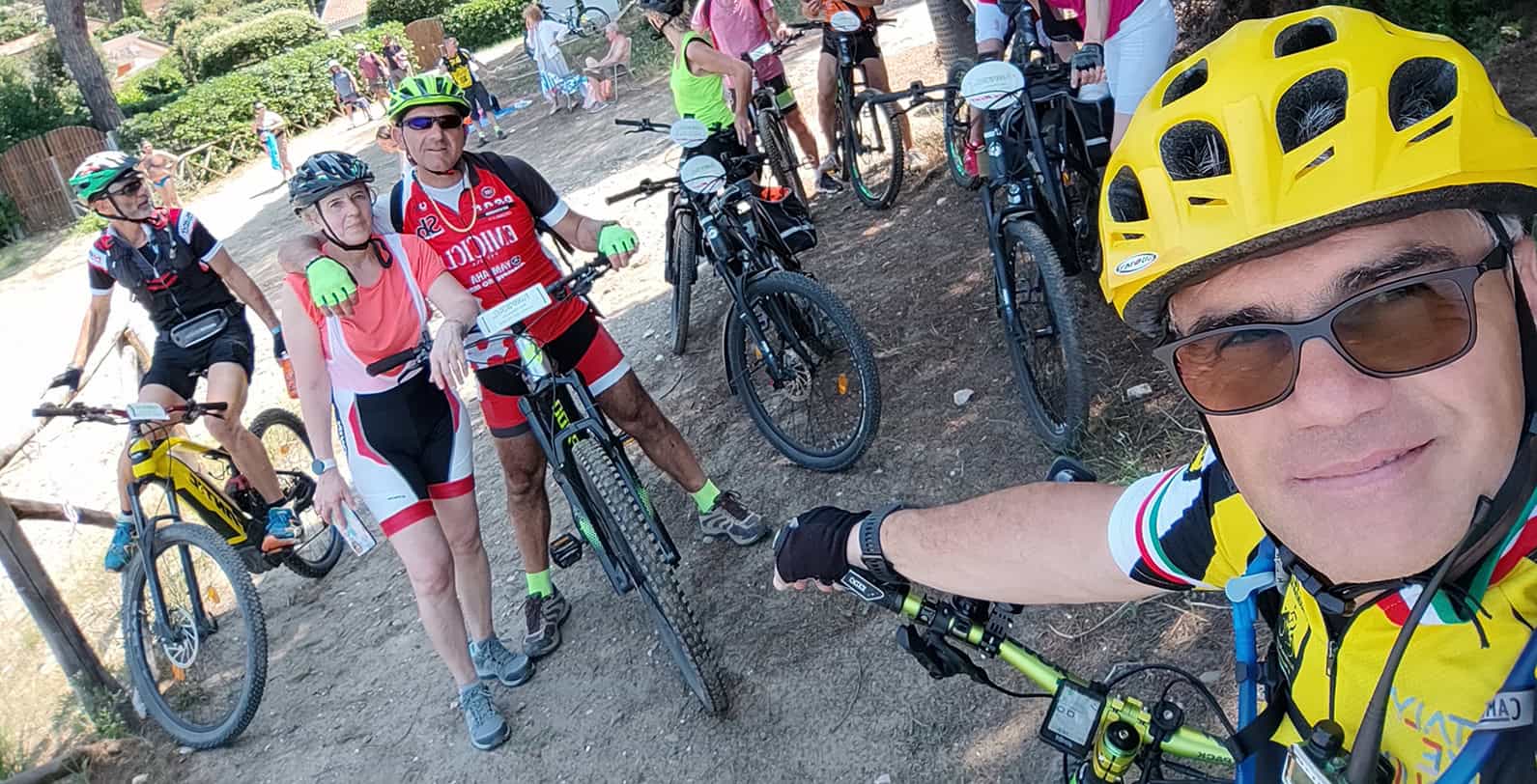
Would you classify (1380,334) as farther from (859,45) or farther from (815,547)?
(859,45)

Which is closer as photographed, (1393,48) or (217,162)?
(1393,48)

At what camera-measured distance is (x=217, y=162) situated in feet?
85.3

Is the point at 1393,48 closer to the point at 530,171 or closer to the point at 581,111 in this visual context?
the point at 530,171

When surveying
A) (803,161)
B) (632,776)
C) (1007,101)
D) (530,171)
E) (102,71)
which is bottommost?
(632,776)

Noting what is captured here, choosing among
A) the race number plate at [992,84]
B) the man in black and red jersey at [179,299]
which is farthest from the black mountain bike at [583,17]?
the race number plate at [992,84]

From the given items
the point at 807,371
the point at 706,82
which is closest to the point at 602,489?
the point at 807,371

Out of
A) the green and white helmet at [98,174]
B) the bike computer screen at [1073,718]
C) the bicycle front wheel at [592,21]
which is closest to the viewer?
the bike computer screen at [1073,718]

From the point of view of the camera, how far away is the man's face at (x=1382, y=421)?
121cm

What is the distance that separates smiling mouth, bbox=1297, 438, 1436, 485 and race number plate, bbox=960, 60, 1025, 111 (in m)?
3.34

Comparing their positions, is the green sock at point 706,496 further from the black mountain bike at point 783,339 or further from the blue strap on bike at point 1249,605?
the blue strap on bike at point 1249,605

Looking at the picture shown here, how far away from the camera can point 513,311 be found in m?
3.66

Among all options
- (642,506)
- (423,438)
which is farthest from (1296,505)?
(423,438)

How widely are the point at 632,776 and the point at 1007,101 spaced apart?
3.20m

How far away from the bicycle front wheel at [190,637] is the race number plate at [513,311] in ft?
6.91
